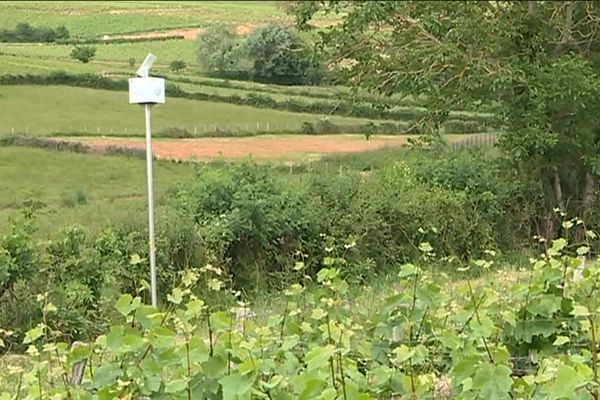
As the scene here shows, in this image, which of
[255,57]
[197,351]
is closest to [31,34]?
[255,57]

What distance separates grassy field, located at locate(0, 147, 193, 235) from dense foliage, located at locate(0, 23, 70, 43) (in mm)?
1185

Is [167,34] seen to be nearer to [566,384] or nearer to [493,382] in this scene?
[493,382]

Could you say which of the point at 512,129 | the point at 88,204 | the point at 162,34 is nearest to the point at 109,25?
the point at 162,34

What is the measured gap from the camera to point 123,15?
1184 cm

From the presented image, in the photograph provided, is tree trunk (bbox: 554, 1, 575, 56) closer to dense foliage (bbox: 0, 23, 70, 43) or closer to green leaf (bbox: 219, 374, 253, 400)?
dense foliage (bbox: 0, 23, 70, 43)

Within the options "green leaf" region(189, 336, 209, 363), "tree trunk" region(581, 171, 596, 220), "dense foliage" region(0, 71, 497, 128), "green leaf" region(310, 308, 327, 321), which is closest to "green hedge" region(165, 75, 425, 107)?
"dense foliage" region(0, 71, 497, 128)

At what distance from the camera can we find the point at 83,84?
10.7 m

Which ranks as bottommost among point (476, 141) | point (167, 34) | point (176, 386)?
point (476, 141)

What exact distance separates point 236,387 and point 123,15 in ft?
33.5

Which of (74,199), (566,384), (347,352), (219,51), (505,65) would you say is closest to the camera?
(566,384)

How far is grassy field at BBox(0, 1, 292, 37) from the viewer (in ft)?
33.0

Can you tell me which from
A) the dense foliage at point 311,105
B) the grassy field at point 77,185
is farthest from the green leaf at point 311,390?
the dense foliage at point 311,105

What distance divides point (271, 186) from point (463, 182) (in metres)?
2.23

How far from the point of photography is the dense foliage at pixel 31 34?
937 cm
